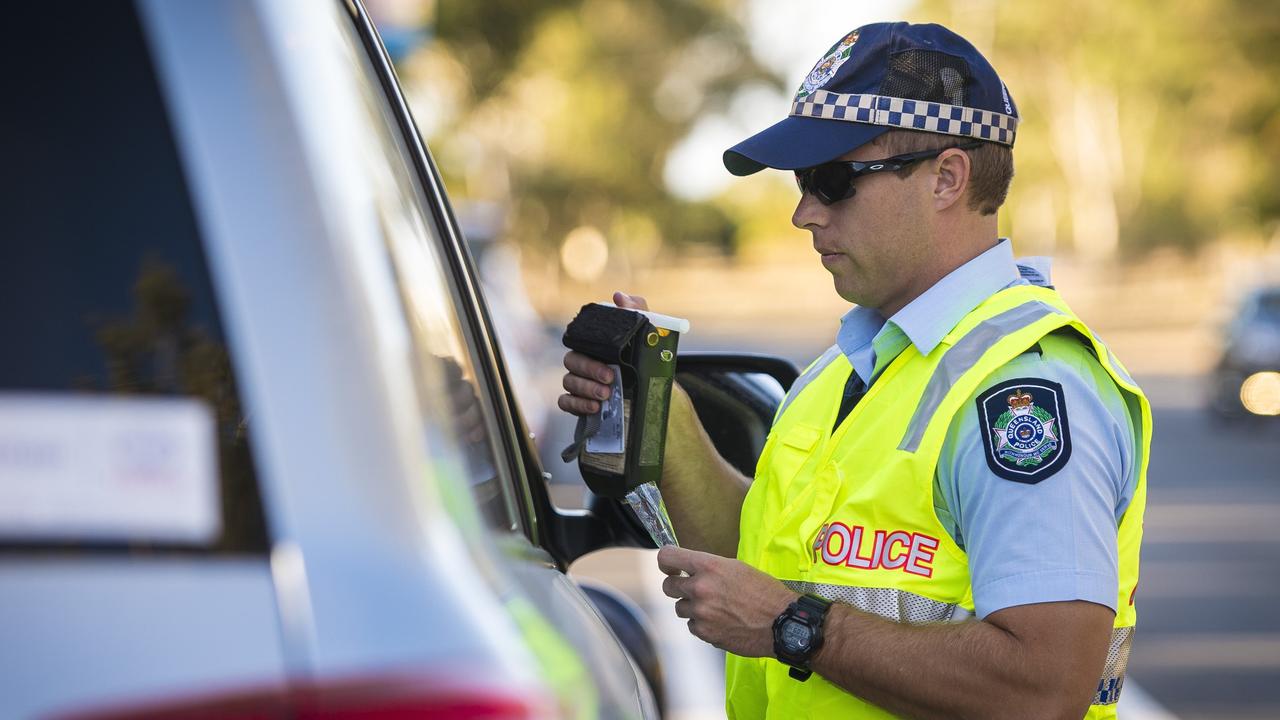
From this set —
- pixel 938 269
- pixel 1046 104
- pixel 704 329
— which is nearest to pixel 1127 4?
pixel 1046 104

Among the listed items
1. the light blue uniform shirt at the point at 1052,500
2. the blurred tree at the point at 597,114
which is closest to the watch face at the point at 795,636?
the light blue uniform shirt at the point at 1052,500

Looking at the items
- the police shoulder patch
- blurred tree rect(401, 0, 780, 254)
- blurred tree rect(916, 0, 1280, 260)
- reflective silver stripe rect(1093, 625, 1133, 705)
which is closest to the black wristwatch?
the police shoulder patch

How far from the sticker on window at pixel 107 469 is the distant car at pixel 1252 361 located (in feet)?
54.1

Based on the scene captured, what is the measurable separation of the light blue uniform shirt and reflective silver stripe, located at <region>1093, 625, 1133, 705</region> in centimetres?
19

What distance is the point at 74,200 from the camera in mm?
1243

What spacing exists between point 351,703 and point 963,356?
1324mm

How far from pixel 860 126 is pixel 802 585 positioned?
746 mm

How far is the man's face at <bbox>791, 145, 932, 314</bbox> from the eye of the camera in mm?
2352

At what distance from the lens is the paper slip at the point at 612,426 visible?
91.2 inches

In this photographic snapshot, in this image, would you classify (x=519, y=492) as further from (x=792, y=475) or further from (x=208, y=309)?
(x=208, y=309)

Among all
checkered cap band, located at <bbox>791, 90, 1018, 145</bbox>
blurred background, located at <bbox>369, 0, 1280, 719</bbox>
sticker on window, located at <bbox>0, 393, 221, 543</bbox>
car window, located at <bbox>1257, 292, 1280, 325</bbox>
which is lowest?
sticker on window, located at <bbox>0, 393, 221, 543</bbox>

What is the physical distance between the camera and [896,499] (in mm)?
2070

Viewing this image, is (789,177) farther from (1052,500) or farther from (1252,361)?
(1052,500)

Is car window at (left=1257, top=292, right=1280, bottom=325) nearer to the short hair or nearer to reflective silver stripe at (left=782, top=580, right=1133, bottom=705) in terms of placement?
the short hair
